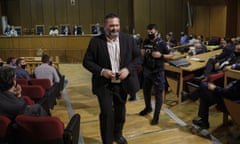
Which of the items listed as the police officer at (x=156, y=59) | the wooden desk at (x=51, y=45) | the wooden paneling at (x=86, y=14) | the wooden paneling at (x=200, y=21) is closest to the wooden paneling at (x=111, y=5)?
the wooden paneling at (x=86, y=14)

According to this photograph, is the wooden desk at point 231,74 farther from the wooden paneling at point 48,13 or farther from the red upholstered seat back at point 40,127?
the wooden paneling at point 48,13

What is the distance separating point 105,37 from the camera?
317 centimetres

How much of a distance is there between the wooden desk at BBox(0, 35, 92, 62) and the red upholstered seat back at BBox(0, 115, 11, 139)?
9830 mm

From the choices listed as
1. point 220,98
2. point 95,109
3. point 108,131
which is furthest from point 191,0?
point 108,131

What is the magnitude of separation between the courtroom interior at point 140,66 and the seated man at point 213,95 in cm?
1

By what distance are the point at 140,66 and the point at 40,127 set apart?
3772 mm

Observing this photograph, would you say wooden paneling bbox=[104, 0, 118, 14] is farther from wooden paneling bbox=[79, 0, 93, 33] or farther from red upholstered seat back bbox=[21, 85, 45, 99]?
red upholstered seat back bbox=[21, 85, 45, 99]

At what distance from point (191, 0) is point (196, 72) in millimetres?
8583

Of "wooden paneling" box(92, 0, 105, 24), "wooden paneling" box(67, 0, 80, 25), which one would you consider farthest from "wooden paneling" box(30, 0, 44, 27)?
"wooden paneling" box(92, 0, 105, 24)

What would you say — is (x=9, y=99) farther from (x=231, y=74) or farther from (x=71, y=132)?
(x=231, y=74)

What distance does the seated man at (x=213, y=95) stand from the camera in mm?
3556

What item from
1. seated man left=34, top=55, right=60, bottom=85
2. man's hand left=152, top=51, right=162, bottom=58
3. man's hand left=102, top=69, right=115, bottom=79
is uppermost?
man's hand left=152, top=51, right=162, bottom=58

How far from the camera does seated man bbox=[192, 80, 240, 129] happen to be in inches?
140

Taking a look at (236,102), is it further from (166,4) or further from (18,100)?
(166,4)
